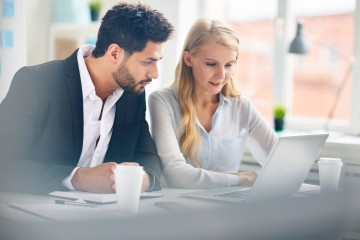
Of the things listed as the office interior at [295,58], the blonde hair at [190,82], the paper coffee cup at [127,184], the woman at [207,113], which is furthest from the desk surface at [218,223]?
the office interior at [295,58]

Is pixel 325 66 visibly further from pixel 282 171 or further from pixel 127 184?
pixel 127 184

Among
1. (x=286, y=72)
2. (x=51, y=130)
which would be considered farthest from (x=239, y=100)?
(x=286, y=72)

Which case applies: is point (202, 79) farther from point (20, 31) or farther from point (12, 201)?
point (12, 201)

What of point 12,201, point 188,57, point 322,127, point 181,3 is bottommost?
point 322,127

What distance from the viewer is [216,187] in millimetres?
1466

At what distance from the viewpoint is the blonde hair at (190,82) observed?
1.65m

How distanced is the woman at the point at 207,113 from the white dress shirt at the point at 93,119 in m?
0.18

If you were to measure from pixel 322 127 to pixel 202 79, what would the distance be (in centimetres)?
105

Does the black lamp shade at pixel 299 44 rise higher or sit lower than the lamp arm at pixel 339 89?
higher

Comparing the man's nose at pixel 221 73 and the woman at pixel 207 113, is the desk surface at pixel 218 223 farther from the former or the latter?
the man's nose at pixel 221 73

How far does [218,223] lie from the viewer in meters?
0.29

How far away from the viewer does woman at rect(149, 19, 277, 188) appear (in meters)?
1.62

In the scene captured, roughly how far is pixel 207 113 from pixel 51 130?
0.59 meters

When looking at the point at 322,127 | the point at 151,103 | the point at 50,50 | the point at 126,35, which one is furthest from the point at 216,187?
the point at 322,127
